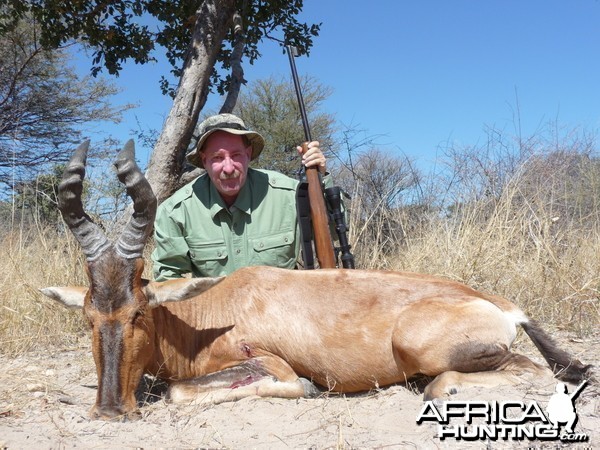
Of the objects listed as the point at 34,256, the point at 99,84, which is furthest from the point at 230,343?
the point at 99,84

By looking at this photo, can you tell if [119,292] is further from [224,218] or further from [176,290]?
[224,218]

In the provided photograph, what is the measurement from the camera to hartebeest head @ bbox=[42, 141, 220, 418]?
3.37 meters

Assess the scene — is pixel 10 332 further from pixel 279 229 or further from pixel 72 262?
pixel 279 229

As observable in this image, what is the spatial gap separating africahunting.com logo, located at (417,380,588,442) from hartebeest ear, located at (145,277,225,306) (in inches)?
58.9

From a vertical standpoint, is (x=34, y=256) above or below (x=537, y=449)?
above

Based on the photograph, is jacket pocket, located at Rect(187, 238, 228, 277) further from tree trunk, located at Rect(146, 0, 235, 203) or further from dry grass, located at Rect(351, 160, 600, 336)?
tree trunk, located at Rect(146, 0, 235, 203)

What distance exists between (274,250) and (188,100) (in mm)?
2999

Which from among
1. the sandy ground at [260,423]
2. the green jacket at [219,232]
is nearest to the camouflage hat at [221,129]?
the green jacket at [219,232]

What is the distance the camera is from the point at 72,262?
6.47m

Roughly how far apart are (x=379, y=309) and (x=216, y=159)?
2.23 m

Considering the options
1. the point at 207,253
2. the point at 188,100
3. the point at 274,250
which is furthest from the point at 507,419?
the point at 188,100

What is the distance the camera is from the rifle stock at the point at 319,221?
516 centimetres

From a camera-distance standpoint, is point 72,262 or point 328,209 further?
point 72,262

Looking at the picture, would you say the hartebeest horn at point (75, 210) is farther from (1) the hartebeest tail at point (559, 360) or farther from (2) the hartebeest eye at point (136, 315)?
(1) the hartebeest tail at point (559, 360)
